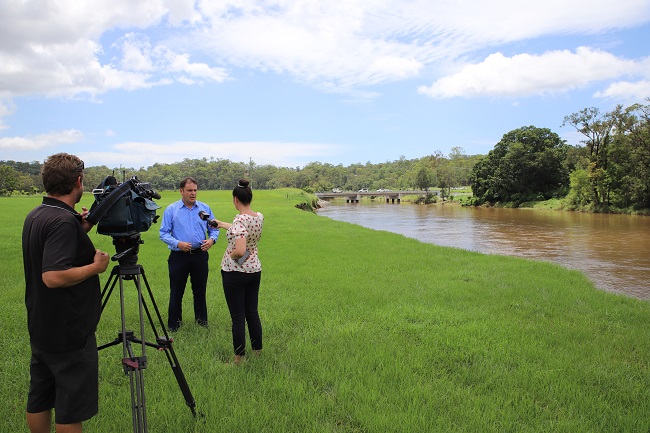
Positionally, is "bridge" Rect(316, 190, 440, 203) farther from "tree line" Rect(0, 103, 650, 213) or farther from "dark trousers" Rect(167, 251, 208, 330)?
"dark trousers" Rect(167, 251, 208, 330)

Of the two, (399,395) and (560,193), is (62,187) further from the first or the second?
(560,193)

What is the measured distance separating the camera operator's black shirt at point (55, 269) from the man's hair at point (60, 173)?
8cm

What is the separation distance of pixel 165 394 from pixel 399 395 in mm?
2048

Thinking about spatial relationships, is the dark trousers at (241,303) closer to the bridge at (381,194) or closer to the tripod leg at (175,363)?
the tripod leg at (175,363)

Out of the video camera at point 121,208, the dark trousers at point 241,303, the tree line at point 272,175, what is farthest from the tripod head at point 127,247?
the tree line at point 272,175

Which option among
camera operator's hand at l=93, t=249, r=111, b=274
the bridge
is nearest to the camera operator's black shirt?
camera operator's hand at l=93, t=249, r=111, b=274

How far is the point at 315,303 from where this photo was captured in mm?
6898

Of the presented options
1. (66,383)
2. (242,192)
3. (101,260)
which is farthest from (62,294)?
(242,192)

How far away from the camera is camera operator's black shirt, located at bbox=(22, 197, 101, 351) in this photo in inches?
94.4

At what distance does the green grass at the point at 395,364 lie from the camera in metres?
3.46

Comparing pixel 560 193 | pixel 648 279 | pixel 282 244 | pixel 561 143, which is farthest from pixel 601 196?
pixel 282 244

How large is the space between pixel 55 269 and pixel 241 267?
2.04m

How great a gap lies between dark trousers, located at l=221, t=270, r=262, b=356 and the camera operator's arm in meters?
1.82

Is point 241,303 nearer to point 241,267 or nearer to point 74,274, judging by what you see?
point 241,267
